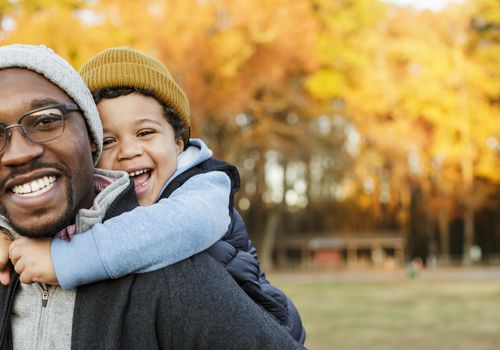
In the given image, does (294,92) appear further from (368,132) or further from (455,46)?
(455,46)

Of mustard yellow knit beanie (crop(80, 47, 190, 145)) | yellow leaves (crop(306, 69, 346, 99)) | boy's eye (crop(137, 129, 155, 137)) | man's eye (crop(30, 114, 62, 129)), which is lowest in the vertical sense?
man's eye (crop(30, 114, 62, 129))

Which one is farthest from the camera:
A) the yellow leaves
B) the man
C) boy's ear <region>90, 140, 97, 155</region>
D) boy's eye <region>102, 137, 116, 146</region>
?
the yellow leaves

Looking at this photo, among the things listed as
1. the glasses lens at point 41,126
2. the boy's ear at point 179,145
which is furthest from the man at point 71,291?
the boy's ear at point 179,145

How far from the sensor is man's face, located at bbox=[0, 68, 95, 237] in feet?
4.86

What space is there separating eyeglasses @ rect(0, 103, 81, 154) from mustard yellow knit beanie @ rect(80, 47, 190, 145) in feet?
1.84

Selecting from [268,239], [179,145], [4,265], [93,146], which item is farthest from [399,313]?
[268,239]

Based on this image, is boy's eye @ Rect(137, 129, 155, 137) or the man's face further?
boy's eye @ Rect(137, 129, 155, 137)

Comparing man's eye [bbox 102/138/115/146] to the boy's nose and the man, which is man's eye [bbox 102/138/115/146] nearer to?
the boy's nose

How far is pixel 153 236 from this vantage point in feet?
5.16

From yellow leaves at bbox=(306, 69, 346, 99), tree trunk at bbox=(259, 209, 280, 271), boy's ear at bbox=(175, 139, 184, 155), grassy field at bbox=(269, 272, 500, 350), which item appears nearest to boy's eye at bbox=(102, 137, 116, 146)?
boy's ear at bbox=(175, 139, 184, 155)

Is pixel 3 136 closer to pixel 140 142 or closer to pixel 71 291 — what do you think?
pixel 71 291

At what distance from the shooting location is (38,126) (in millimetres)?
1500

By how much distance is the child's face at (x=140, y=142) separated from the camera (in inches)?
83.4

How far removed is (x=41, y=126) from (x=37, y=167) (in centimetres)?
9
